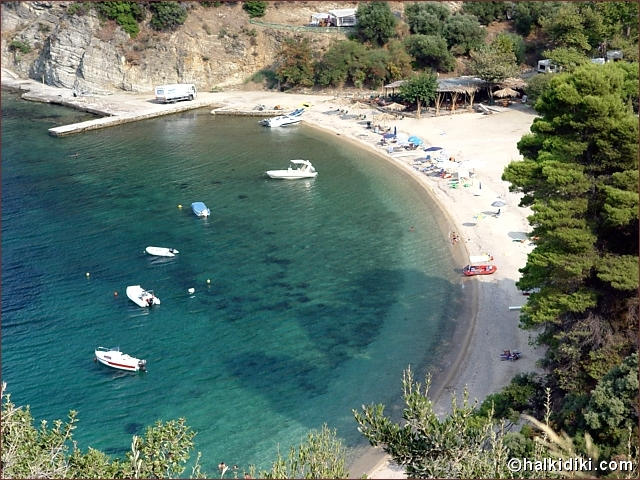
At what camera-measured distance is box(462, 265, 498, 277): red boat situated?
4559 centimetres

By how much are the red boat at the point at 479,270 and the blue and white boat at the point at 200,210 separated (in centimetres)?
2183

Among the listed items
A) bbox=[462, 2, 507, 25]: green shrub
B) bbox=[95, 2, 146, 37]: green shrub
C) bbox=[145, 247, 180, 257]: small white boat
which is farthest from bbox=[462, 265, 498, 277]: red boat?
bbox=[95, 2, 146, 37]: green shrub

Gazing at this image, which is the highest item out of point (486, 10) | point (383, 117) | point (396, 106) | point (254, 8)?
point (486, 10)

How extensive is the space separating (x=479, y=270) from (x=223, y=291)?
53.9 ft

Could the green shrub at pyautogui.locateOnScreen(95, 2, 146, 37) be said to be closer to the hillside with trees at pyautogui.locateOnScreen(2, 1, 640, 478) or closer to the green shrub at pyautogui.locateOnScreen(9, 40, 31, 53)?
the green shrub at pyautogui.locateOnScreen(9, 40, 31, 53)

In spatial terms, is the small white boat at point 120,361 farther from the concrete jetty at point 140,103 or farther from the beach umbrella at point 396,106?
the beach umbrella at point 396,106

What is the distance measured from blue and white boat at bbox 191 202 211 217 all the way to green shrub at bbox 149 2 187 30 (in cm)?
4800

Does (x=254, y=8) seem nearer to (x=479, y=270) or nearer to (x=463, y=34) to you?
(x=463, y=34)

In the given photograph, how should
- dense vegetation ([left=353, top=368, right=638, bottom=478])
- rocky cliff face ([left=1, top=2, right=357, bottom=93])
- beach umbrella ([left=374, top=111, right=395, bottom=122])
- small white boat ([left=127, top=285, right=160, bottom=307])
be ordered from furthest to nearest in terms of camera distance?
1. rocky cliff face ([left=1, top=2, right=357, bottom=93])
2. beach umbrella ([left=374, top=111, right=395, bottom=122])
3. small white boat ([left=127, top=285, right=160, bottom=307])
4. dense vegetation ([left=353, top=368, right=638, bottom=478])

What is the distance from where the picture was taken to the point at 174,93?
3575 inches

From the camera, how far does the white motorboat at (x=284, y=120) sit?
80375 millimetres

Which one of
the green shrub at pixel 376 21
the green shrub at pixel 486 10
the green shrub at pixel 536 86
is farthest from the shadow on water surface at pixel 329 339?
the green shrub at pixel 486 10

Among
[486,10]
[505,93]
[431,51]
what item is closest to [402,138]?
[505,93]

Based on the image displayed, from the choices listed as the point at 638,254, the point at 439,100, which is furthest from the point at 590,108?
the point at 439,100
